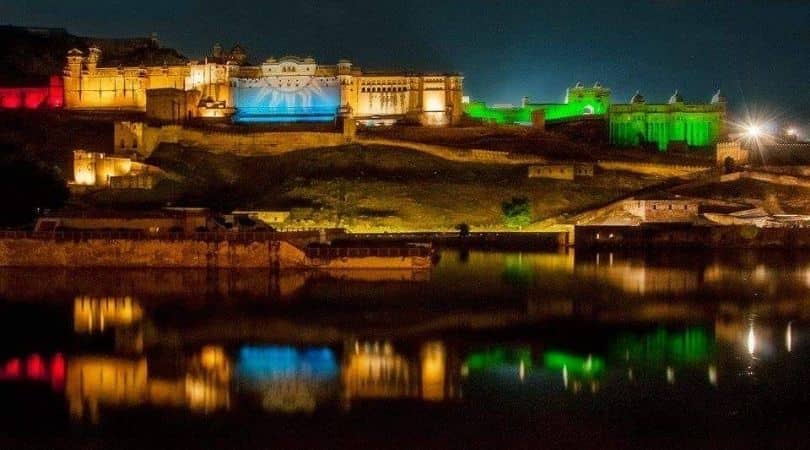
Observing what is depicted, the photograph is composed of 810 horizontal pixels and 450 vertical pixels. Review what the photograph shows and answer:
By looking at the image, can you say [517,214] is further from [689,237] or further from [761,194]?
[761,194]

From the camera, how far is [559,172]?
63500mm

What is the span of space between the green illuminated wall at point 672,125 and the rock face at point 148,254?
5044 centimetres

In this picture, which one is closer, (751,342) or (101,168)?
(751,342)

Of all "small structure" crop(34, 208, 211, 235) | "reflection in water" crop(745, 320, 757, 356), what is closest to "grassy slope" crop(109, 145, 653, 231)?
"small structure" crop(34, 208, 211, 235)

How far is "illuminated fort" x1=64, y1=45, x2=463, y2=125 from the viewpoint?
84500mm

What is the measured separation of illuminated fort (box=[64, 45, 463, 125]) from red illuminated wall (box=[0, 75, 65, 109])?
1.53 meters

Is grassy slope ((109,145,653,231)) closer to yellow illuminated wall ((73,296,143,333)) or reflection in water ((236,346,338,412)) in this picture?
yellow illuminated wall ((73,296,143,333))

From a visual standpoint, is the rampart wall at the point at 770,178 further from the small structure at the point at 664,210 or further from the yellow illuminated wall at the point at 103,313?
the yellow illuminated wall at the point at 103,313

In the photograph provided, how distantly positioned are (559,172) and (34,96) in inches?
2010

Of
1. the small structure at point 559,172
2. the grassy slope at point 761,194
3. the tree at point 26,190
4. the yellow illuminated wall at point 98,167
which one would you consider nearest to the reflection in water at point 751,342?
the tree at point 26,190

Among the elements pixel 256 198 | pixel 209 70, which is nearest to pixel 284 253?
pixel 256 198

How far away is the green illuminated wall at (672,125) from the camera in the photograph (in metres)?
82.0

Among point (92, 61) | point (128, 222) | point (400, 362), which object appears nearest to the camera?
point (400, 362)

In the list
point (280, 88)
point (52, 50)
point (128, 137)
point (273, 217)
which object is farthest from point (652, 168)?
point (52, 50)
